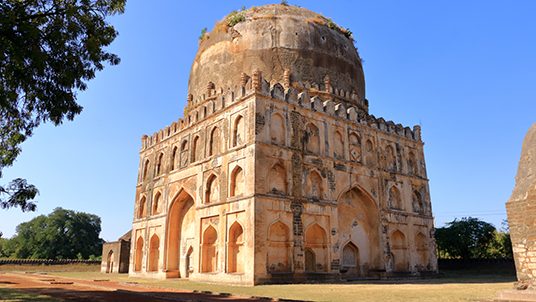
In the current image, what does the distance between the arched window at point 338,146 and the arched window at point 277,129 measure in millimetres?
3022

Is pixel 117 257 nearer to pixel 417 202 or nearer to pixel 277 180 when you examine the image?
pixel 277 180

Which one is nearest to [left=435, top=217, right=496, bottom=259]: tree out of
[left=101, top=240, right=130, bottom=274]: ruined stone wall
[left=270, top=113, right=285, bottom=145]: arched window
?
[left=270, top=113, right=285, bottom=145]: arched window

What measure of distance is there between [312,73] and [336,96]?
1.74m

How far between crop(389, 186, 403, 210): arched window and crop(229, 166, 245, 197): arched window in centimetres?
849

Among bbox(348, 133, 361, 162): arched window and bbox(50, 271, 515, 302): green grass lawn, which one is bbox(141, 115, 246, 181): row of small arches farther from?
bbox(50, 271, 515, 302): green grass lawn

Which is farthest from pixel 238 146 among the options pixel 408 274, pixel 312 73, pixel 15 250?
pixel 15 250

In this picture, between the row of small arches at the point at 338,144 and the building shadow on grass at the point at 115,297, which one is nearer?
the building shadow on grass at the point at 115,297

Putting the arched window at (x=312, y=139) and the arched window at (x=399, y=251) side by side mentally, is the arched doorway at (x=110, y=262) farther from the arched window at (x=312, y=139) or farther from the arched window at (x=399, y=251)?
the arched window at (x=399, y=251)

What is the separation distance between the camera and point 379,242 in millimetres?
19547

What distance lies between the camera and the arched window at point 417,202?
870 inches

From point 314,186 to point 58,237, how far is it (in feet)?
122

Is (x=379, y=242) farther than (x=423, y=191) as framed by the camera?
No

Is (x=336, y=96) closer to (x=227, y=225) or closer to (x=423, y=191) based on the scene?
(x=423, y=191)

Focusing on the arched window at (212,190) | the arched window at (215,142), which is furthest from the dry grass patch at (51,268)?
the arched window at (215,142)
